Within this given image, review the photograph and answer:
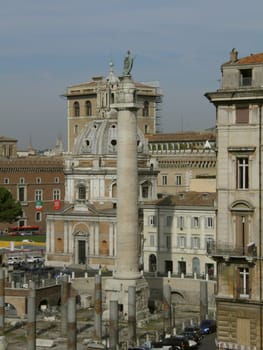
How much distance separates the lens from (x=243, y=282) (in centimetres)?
3212

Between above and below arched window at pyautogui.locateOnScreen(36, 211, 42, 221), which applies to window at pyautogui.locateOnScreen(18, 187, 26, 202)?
above

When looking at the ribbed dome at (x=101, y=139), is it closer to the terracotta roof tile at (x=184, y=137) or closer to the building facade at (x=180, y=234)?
the building facade at (x=180, y=234)

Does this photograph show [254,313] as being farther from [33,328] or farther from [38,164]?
[38,164]

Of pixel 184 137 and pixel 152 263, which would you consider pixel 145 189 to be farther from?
pixel 184 137

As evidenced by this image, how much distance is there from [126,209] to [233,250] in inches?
802

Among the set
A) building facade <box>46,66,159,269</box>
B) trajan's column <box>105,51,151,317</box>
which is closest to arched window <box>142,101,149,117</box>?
building facade <box>46,66,159,269</box>

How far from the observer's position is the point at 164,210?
2589 inches

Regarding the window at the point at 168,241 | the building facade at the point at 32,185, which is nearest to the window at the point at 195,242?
the window at the point at 168,241

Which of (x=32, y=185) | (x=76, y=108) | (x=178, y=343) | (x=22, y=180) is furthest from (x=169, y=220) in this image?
(x=76, y=108)

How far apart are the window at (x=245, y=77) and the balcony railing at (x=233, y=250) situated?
5368 mm

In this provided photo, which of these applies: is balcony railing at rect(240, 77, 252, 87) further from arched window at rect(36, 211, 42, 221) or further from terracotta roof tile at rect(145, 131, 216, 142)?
arched window at rect(36, 211, 42, 221)

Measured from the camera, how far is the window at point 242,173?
32375 millimetres

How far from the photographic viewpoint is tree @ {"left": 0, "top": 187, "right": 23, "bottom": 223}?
94875 millimetres

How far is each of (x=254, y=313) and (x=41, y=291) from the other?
27249 millimetres
